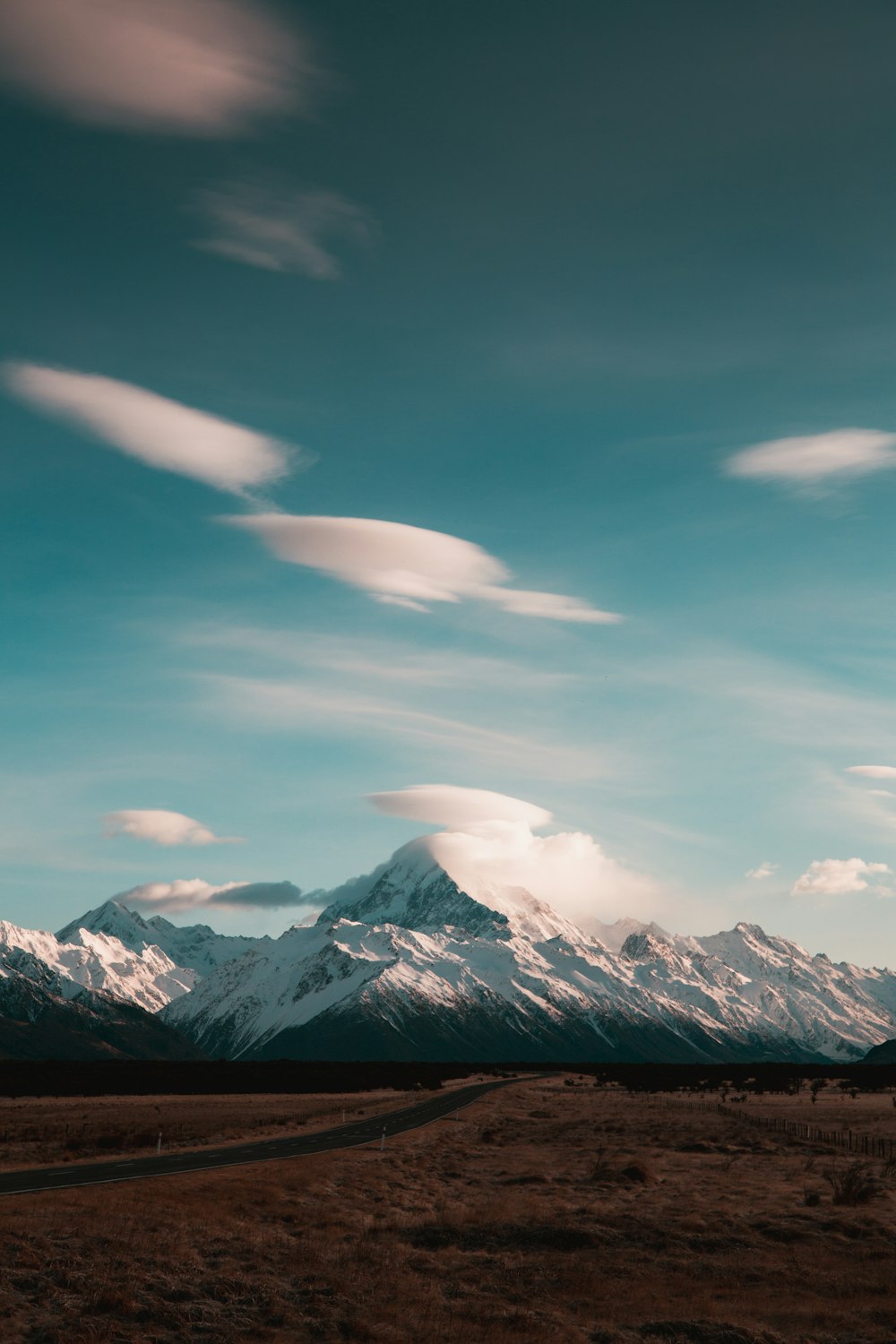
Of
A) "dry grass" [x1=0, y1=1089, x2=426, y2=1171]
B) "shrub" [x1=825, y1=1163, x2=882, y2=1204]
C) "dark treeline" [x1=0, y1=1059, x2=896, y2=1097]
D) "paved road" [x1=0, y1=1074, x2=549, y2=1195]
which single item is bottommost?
"dark treeline" [x1=0, y1=1059, x2=896, y2=1097]

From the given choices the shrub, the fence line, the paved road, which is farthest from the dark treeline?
the shrub

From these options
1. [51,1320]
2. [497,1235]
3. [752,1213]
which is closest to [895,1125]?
[752,1213]

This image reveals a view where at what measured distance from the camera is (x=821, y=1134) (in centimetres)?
7250

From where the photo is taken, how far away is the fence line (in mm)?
63178

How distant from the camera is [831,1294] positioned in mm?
30438

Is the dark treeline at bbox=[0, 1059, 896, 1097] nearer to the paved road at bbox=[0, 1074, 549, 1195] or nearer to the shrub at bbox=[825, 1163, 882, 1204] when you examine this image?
the paved road at bbox=[0, 1074, 549, 1195]

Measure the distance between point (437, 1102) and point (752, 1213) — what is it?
74187mm

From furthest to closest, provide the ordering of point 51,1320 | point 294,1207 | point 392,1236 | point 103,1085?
point 103,1085 < point 294,1207 < point 392,1236 < point 51,1320

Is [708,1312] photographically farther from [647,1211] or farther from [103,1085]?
[103,1085]

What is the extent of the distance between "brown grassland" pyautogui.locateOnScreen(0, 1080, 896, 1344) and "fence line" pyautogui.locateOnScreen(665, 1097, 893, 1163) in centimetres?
825

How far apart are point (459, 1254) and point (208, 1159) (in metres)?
22.2

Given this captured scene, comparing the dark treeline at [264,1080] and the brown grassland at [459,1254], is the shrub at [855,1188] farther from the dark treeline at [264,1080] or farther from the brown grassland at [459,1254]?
the dark treeline at [264,1080]

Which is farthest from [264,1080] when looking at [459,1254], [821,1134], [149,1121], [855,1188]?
[459,1254]

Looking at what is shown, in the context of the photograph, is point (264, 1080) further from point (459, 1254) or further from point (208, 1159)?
point (459, 1254)
